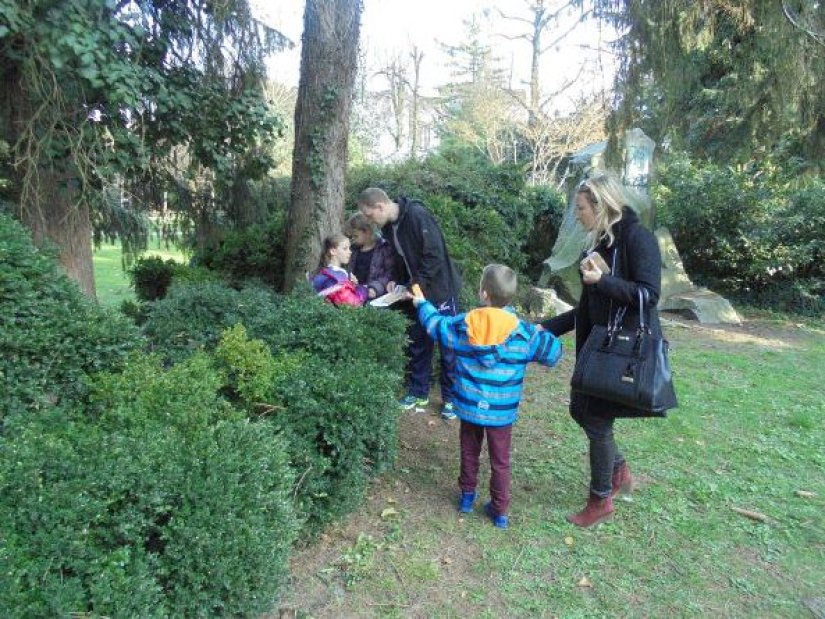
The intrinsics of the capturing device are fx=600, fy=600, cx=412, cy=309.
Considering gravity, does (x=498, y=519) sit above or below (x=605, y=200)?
below

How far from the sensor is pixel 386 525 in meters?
3.17

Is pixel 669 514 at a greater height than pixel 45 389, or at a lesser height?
lesser

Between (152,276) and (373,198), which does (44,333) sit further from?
→ (152,276)

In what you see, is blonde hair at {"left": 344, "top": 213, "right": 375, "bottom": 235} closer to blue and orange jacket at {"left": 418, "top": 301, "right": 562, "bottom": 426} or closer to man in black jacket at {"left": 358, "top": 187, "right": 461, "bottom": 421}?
man in black jacket at {"left": 358, "top": 187, "right": 461, "bottom": 421}

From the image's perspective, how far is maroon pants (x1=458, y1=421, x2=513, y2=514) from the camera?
3123mm

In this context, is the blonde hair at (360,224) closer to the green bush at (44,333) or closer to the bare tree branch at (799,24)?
the green bush at (44,333)

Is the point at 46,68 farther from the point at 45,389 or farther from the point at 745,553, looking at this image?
the point at 745,553

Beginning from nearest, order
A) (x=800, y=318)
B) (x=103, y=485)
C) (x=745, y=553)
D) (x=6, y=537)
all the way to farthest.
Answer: (x=6, y=537), (x=103, y=485), (x=745, y=553), (x=800, y=318)

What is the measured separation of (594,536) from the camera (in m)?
3.12

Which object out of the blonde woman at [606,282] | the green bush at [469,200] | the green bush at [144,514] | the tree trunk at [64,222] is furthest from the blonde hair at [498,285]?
the tree trunk at [64,222]

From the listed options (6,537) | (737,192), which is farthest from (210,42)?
(737,192)

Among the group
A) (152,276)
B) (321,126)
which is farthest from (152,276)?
(321,126)

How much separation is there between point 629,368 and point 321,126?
3502mm

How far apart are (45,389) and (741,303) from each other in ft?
37.6
